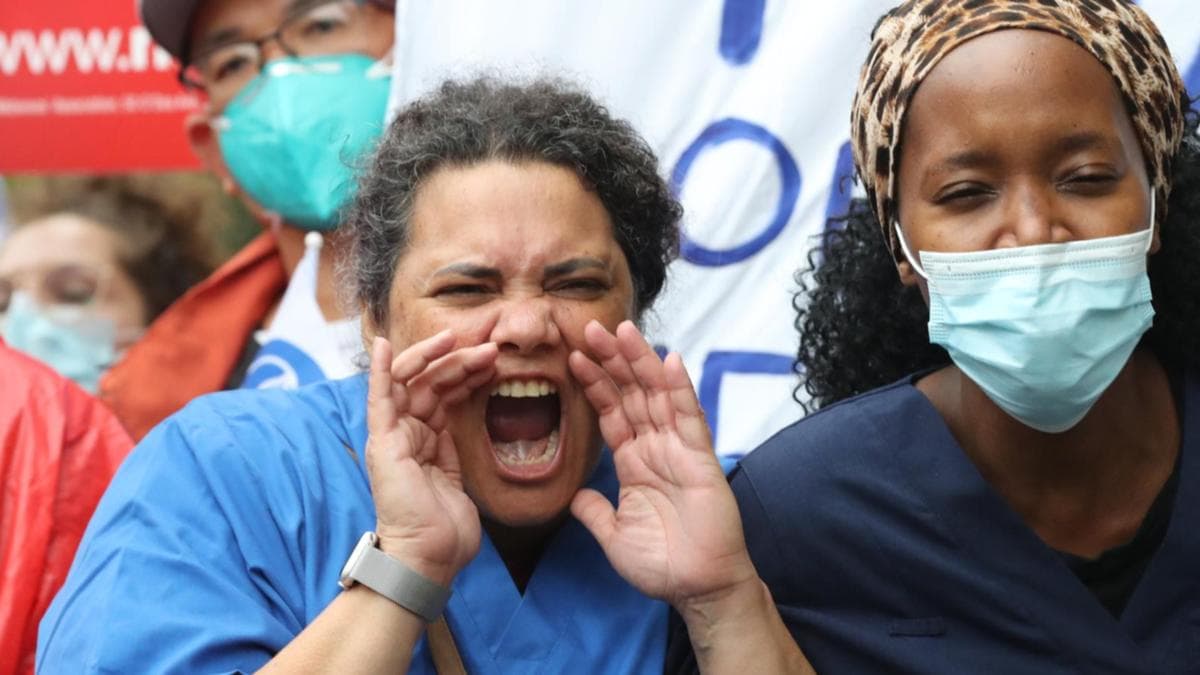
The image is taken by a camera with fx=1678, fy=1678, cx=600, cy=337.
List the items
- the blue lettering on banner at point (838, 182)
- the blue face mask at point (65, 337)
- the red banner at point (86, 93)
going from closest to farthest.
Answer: the blue lettering on banner at point (838, 182), the blue face mask at point (65, 337), the red banner at point (86, 93)

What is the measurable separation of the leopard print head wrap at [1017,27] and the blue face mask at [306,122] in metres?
2.00

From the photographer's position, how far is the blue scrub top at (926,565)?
8.32ft

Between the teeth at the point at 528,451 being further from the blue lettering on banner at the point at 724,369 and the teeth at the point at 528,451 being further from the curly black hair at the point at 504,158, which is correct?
the blue lettering on banner at the point at 724,369

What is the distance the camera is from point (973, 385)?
107 inches

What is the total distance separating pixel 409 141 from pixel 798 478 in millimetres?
860

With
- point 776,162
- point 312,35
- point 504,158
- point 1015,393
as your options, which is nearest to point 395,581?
point 504,158

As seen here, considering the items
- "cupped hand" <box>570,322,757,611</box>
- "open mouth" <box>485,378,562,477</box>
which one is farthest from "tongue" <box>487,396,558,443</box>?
"cupped hand" <box>570,322,757,611</box>

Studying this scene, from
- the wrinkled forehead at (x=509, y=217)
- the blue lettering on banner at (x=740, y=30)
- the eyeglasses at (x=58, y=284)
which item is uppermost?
the blue lettering on banner at (x=740, y=30)

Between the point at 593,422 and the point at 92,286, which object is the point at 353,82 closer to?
the point at 92,286

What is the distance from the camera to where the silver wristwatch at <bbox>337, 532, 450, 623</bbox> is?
2395 mm

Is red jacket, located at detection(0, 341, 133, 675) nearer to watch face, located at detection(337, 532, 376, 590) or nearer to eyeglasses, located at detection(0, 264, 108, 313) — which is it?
watch face, located at detection(337, 532, 376, 590)

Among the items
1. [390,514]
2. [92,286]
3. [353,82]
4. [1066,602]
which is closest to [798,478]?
[1066,602]

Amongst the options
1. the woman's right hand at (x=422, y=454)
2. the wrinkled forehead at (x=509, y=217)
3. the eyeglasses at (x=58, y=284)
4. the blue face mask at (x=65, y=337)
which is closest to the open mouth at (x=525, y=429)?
the woman's right hand at (x=422, y=454)

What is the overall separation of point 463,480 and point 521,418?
147 mm
